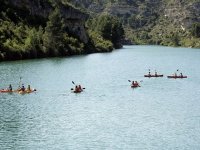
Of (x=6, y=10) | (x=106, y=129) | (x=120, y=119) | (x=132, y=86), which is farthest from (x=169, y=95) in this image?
(x=6, y=10)

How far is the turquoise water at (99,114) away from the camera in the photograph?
6028 centimetres

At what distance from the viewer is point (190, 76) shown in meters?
125

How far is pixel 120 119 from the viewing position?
7169 cm

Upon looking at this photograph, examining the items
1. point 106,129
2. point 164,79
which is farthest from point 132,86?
point 106,129

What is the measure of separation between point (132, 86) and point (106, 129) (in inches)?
1458

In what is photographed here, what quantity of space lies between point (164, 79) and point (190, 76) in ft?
29.7

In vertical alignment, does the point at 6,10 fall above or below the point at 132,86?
above

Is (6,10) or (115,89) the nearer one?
(115,89)

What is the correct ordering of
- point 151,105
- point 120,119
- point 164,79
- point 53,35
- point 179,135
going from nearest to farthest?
point 179,135 < point 120,119 < point 151,105 < point 164,79 < point 53,35

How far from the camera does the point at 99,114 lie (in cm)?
7525

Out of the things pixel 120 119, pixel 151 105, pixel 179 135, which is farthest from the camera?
pixel 151 105

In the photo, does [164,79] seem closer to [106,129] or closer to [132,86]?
[132,86]

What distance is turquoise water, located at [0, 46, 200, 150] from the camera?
6028cm

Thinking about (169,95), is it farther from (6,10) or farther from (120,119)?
(6,10)
